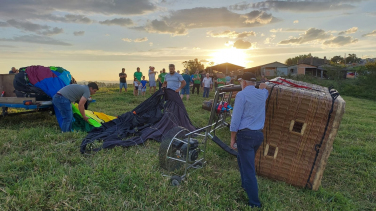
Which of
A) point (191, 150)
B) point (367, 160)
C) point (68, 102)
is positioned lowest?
point (367, 160)

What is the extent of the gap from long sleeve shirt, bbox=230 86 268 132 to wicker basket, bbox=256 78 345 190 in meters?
1.06

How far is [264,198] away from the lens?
4016 mm

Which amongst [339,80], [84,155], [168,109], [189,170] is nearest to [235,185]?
[189,170]

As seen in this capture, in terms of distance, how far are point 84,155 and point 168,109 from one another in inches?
106

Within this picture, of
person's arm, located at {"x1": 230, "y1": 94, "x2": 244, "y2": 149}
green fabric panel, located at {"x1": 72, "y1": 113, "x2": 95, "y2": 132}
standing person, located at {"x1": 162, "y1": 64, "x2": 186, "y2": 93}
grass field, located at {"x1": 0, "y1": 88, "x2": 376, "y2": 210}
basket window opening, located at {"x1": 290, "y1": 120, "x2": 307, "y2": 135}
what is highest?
standing person, located at {"x1": 162, "y1": 64, "x2": 186, "y2": 93}

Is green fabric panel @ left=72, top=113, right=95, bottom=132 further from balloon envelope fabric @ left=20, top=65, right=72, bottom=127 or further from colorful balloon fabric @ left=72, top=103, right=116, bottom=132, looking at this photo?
balloon envelope fabric @ left=20, top=65, right=72, bottom=127

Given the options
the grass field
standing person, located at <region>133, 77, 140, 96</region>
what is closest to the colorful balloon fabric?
the grass field

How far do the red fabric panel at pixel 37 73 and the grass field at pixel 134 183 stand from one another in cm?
214

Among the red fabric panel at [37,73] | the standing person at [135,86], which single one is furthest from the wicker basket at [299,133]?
the standing person at [135,86]

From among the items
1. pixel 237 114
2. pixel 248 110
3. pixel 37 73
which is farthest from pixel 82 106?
pixel 248 110

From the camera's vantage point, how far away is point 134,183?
157 inches

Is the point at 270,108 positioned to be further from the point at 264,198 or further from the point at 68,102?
the point at 68,102

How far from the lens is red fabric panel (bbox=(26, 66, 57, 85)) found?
7887 millimetres

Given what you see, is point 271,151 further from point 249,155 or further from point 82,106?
point 82,106
